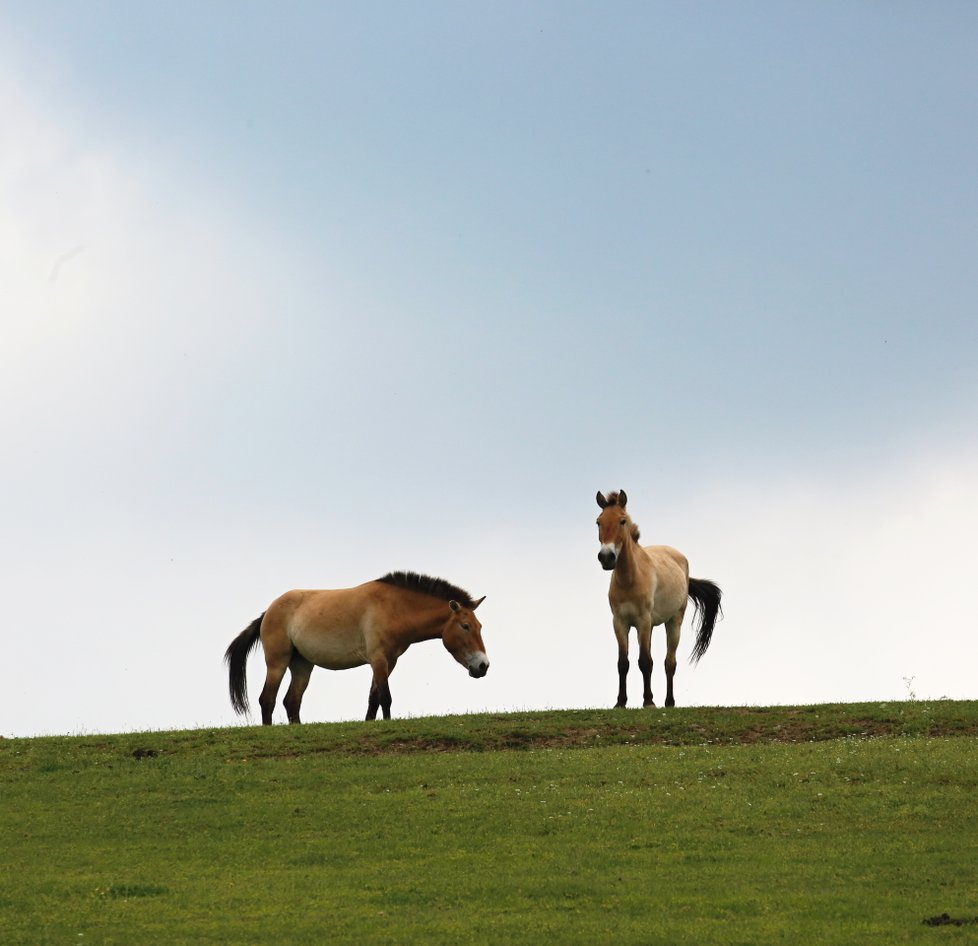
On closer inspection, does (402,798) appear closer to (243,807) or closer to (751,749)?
(243,807)

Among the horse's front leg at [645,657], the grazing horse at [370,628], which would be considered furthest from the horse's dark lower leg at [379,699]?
the horse's front leg at [645,657]

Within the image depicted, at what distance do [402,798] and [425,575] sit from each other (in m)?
8.44

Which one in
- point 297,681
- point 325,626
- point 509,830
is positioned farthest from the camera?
point 297,681

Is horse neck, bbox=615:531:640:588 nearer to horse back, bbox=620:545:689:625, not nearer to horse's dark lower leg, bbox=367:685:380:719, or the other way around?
horse back, bbox=620:545:689:625

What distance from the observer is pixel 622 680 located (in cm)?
2277

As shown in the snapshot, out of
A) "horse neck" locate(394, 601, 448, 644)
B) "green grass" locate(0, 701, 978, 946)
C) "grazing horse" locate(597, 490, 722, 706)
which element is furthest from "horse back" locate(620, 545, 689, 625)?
"horse neck" locate(394, 601, 448, 644)

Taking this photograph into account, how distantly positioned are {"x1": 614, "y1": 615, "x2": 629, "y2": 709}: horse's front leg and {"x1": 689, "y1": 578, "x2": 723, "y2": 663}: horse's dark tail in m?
3.69

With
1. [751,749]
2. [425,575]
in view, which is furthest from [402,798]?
[425,575]

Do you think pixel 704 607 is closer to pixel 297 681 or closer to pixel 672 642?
pixel 672 642

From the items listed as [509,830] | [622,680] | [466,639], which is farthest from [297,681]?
[509,830]

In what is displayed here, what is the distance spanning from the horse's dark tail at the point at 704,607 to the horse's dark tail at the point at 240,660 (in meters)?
7.76

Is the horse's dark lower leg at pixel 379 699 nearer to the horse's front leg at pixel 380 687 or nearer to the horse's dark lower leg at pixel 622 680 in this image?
the horse's front leg at pixel 380 687

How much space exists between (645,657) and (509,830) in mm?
8349

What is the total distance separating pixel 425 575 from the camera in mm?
24469
